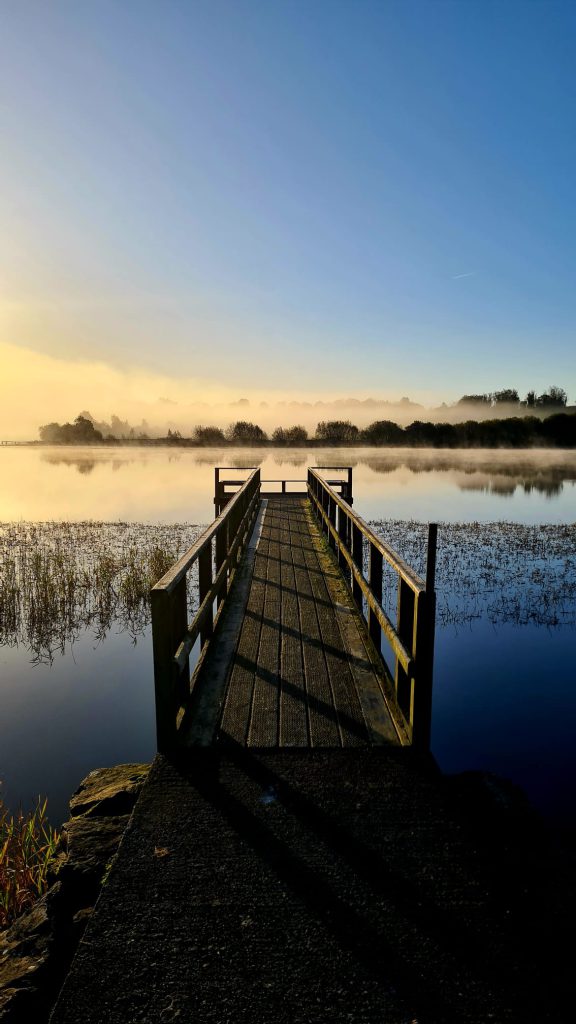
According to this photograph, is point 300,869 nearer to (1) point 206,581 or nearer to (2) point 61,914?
(2) point 61,914

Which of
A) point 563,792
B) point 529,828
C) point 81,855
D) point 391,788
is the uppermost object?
point 391,788

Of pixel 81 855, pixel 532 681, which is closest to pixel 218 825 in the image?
pixel 81 855

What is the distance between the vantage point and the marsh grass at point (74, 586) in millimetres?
11047

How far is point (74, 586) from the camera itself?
12805mm

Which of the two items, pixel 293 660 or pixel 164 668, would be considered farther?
pixel 293 660

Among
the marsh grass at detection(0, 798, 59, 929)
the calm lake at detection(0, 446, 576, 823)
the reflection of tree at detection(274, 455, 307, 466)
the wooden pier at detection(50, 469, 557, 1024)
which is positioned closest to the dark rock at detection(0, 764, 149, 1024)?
the marsh grass at detection(0, 798, 59, 929)

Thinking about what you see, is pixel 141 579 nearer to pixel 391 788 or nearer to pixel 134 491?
pixel 391 788

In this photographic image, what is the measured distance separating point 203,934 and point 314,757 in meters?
1.54

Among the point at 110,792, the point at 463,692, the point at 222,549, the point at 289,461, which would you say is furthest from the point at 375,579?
the point at 289,461

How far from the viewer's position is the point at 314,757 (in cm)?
395

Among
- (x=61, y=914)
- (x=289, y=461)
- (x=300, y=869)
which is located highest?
(x=289, y=461)

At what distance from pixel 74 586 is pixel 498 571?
34.9 feet

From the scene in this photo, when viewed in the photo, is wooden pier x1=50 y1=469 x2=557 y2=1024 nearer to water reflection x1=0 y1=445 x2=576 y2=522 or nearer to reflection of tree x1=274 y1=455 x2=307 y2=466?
water reflection x1=0 y1=445 x2=576 y2=522

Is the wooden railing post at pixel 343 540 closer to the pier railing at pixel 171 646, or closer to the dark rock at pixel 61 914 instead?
the pier railing at pixel 171 646
